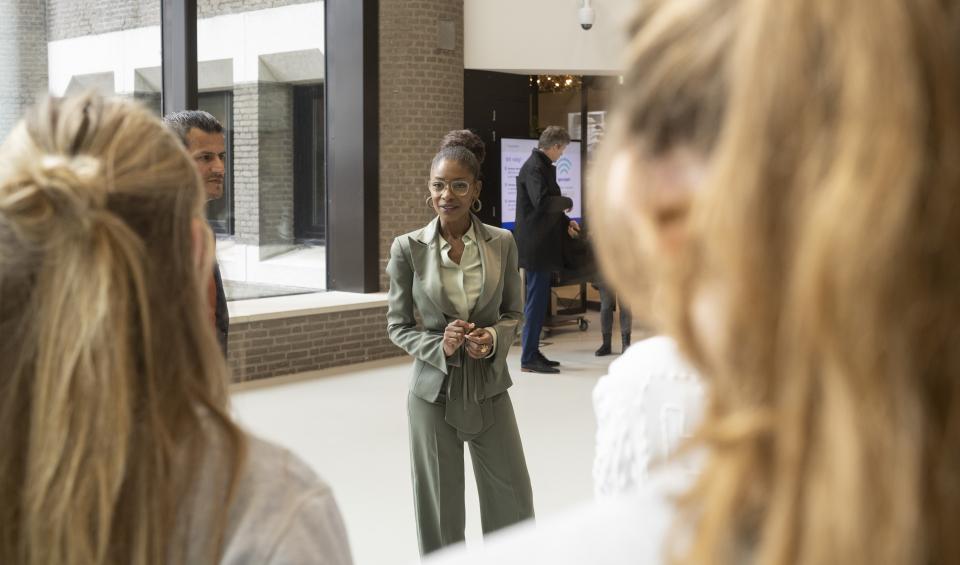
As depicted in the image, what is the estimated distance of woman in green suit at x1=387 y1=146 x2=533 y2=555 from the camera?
11.9 ft

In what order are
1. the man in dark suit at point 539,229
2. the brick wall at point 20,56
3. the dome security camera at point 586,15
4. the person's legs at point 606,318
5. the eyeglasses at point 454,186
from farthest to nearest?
the dome security camera at point 586,15, the person's legs at point 606,318, the man in dark suit at point 539,229, the brick wall at point 20,56, the eyeglasses at point 454,186

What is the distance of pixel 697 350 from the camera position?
1.83ft

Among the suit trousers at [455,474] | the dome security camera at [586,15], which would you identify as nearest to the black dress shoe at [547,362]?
the dome security camera at [586,15]

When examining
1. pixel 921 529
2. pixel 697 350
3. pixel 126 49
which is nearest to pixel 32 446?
pixel 697 350

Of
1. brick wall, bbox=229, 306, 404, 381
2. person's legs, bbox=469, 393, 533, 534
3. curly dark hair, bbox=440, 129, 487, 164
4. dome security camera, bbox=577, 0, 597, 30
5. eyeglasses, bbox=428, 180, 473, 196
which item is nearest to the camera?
person's legs, bbox=469, 393, 533, 534

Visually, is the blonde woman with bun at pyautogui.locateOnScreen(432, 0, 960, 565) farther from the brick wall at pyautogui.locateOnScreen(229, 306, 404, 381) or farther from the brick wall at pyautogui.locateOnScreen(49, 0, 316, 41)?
the brick wall at pyautogui.locateOnScreen(49, 0, 316, 41)

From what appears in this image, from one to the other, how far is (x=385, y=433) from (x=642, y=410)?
5.30 m

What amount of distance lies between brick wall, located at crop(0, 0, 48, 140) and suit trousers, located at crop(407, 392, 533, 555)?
18.0 ft

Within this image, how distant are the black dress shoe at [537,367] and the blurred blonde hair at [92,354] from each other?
7.47 meters

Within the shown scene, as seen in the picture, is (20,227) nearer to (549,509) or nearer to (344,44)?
(549,509)

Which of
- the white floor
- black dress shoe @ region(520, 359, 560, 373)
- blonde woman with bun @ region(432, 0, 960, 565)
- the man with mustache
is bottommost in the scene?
the white floor

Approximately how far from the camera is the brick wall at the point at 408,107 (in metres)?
9.66

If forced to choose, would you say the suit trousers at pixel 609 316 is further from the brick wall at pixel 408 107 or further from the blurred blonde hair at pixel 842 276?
the blurred blonde hair at pixel 842 276

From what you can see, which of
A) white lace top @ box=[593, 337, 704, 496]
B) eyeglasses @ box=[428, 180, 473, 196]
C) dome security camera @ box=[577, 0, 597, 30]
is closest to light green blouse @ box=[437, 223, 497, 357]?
eyeglasses @ box=[428, 180, 473, 196]
